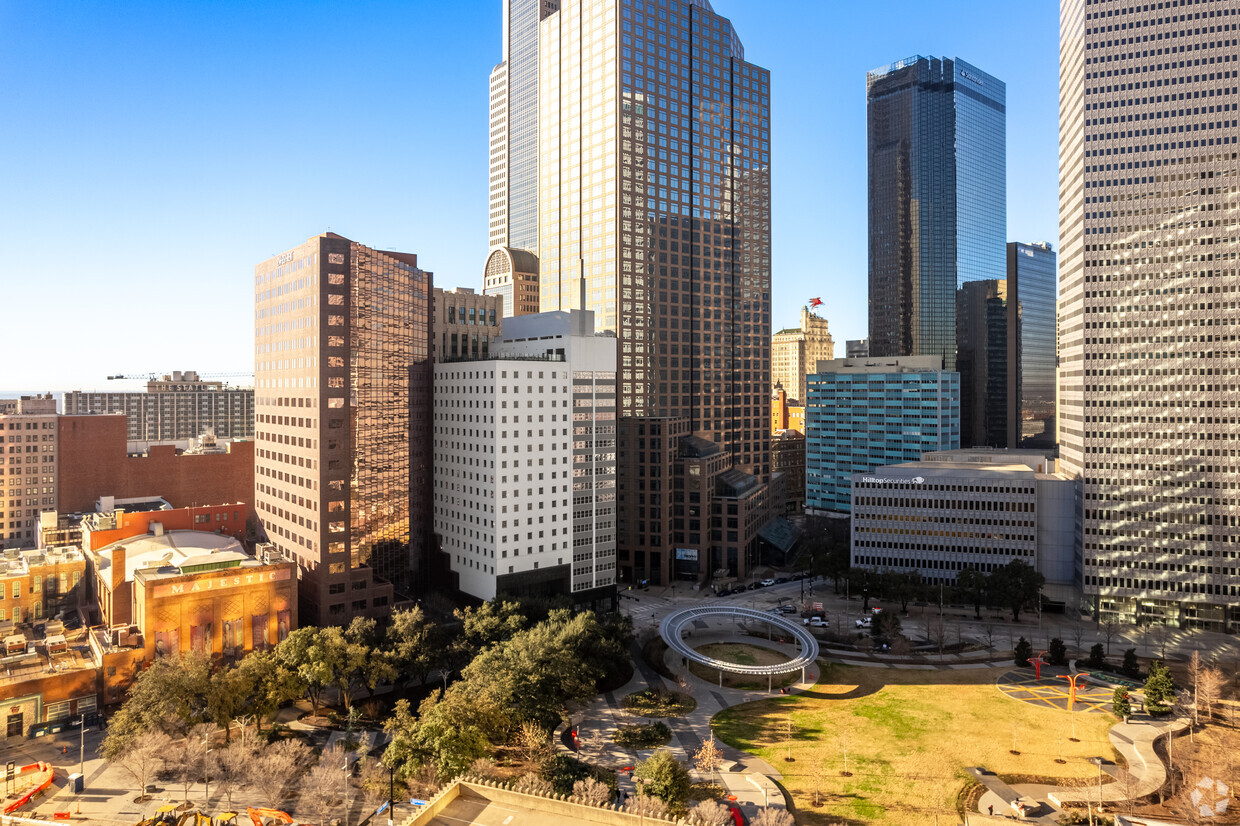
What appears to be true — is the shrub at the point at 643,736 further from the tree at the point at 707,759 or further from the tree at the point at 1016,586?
the tree at the point at 1016,586

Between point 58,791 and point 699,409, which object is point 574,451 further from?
point 58,791

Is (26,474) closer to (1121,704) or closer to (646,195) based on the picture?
(646,195)

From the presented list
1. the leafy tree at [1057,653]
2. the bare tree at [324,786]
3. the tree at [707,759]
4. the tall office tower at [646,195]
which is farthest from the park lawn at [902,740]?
the tall office tower at [646,195]

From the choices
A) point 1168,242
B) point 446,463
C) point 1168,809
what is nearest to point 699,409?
point 446,463

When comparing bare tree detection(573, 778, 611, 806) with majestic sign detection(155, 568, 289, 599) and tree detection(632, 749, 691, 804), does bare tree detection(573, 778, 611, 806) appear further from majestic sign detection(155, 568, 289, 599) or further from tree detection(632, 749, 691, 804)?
majestic sign detection(155, 568, 289, 599)

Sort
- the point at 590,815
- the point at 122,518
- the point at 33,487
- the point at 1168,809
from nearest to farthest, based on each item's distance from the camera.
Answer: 1. the point at 590,815
2. the point at 1168,809
3. the point at 122,518
4. the point at 33,487

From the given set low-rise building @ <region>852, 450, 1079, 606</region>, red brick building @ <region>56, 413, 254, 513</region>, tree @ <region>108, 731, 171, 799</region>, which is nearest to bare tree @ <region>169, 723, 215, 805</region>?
tree @ <region>108, 731, 171, 799</region>
